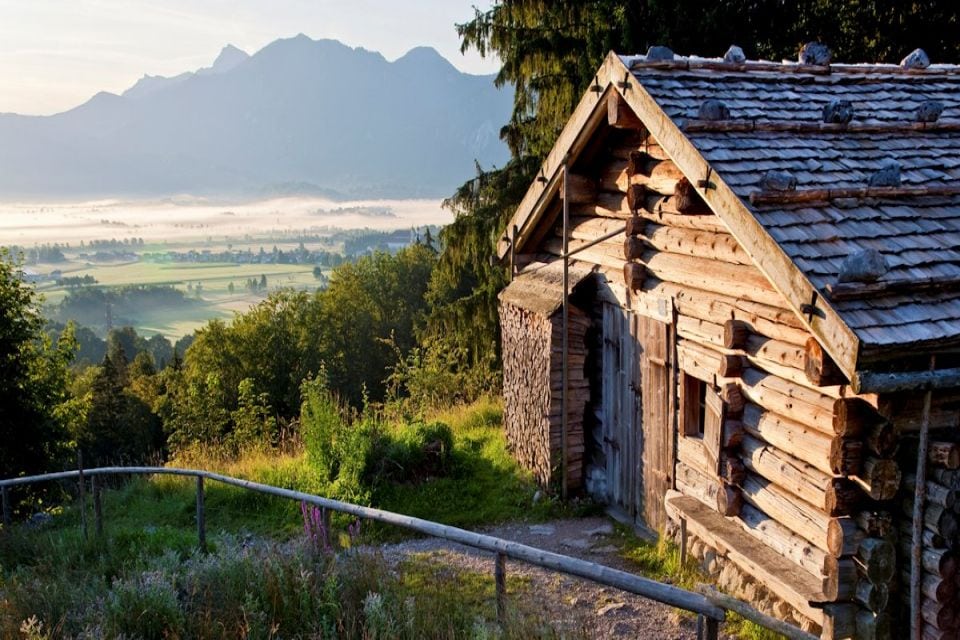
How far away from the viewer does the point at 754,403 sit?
664 centimetres

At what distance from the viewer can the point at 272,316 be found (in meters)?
41.8

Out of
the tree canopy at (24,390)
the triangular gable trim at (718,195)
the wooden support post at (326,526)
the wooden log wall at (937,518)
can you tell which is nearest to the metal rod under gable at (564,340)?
→ the triangular gable trim at (718,195)

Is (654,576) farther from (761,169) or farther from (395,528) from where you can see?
(761,169)

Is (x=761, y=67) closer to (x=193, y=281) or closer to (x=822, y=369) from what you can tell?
(x=822, y=369)

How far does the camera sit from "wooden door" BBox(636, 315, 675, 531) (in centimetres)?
804

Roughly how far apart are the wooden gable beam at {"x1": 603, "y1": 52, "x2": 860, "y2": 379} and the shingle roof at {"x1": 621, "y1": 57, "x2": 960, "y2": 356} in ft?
0.23

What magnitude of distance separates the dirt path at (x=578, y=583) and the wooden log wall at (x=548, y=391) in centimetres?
90

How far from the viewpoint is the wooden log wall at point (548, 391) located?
9.80 meters

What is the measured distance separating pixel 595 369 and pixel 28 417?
1296 cm

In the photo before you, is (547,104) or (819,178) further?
(547,104)

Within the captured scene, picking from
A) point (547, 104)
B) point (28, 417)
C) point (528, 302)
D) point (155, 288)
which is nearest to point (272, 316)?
point (28, 417)

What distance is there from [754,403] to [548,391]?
3.63 m

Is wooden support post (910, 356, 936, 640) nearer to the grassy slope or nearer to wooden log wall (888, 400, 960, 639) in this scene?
wooden log wall (888, 400, 960, 639)

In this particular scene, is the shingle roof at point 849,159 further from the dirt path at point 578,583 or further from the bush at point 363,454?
the bush at point 363,454
